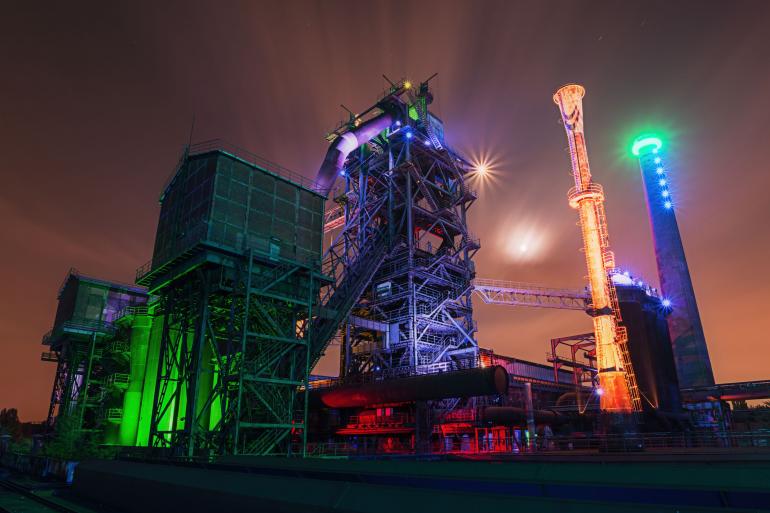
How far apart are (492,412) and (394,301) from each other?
56.7 feet

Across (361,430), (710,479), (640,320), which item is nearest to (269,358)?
(361,430)

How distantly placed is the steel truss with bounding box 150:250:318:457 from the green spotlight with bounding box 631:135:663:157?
78.5m

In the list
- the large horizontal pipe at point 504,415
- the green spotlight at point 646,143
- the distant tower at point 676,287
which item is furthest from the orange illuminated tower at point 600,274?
the green spotlight at point 646,143

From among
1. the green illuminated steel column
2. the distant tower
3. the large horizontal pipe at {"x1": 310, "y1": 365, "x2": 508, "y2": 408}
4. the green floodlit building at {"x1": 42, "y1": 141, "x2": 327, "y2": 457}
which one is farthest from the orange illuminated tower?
the green illuminated steel column

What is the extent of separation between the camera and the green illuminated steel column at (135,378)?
39031mm

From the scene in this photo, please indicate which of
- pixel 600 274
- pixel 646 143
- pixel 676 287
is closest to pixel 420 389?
pixel 600 274

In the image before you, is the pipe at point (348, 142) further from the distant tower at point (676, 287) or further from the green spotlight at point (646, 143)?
the green spotlight at point (646, 143)

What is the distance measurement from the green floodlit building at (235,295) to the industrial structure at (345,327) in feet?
0.47

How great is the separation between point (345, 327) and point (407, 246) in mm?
11002

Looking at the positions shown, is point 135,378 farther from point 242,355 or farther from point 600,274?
point 600,274

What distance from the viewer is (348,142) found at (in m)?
54.4

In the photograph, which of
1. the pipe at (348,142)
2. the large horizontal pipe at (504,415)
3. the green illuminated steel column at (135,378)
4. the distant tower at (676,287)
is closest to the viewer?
the large horizontal pipe at (504,415)

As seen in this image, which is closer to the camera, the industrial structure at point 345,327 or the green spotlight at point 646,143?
the industrial structure at point 345,327

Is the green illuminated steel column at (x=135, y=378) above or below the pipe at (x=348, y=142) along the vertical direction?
below
